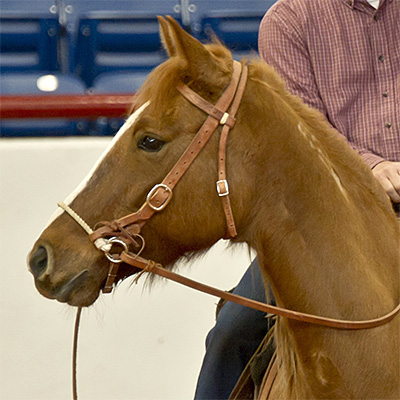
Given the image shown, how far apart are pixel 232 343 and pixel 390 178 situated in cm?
42

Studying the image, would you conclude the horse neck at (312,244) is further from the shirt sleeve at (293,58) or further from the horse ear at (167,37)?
the shirt sleeve at (293,58)

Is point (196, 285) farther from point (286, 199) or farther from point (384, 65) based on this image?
point (384, 65)

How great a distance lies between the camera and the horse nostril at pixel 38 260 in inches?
35.9

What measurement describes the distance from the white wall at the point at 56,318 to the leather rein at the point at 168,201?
74 centimetres

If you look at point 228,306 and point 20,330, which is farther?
point 20,330

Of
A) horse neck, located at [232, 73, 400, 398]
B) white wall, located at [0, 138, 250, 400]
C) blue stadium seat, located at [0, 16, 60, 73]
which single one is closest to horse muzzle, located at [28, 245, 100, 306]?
horse neck, located at [232, 73, 400, 398]

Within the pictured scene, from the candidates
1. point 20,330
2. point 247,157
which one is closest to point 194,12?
point 20,330

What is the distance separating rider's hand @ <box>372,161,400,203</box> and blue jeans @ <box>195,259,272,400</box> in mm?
273

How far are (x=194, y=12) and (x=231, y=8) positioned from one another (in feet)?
0.73

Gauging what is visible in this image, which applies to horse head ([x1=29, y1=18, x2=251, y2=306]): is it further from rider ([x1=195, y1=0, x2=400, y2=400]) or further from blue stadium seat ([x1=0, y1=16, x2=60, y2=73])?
blue stadium seat ([x1=0, y1=16, x2=60, y2=73])

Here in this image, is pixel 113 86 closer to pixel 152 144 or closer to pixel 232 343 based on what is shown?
pixel 232 343

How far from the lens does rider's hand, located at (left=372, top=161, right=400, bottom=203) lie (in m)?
1.09

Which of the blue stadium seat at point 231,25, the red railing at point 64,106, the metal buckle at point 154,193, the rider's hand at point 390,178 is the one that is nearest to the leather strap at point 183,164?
the metal buckle at point 154,193

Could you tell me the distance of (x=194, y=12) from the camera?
3.03 meters
